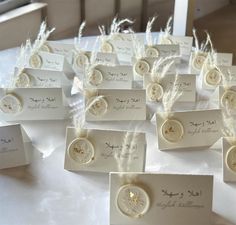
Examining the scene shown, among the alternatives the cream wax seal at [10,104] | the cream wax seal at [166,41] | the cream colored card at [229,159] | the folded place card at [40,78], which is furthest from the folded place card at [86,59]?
the cream colored card at [229,159]

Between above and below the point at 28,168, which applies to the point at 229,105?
above

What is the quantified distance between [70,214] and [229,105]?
2.49 feet

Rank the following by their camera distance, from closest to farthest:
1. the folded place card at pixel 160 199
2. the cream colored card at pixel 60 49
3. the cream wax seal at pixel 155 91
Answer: the folded place card at pixel 160 199, the cream wax seal at pixel 155 91, the cream colored card at pixel 60 49

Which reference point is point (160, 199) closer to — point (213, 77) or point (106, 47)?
point (213, 77)

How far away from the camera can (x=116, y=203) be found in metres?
1.02

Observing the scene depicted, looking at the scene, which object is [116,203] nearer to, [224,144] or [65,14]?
[224,144]

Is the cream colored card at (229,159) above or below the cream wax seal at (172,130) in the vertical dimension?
below

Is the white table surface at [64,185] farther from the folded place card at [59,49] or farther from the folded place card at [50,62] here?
the folded place card at [59,49]

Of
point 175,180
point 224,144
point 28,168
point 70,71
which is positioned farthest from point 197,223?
point 70,71

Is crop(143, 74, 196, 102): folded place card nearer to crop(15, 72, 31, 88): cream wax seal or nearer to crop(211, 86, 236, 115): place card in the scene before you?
crop(211, 86, 236, 115): place card

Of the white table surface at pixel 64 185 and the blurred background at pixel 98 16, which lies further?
the blurred background at pixel 98 16

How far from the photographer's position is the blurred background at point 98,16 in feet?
9.42

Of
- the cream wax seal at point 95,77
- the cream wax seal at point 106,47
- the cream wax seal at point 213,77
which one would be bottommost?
the cream wax seal at point 95,77

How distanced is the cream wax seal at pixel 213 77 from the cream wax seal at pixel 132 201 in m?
0.89
